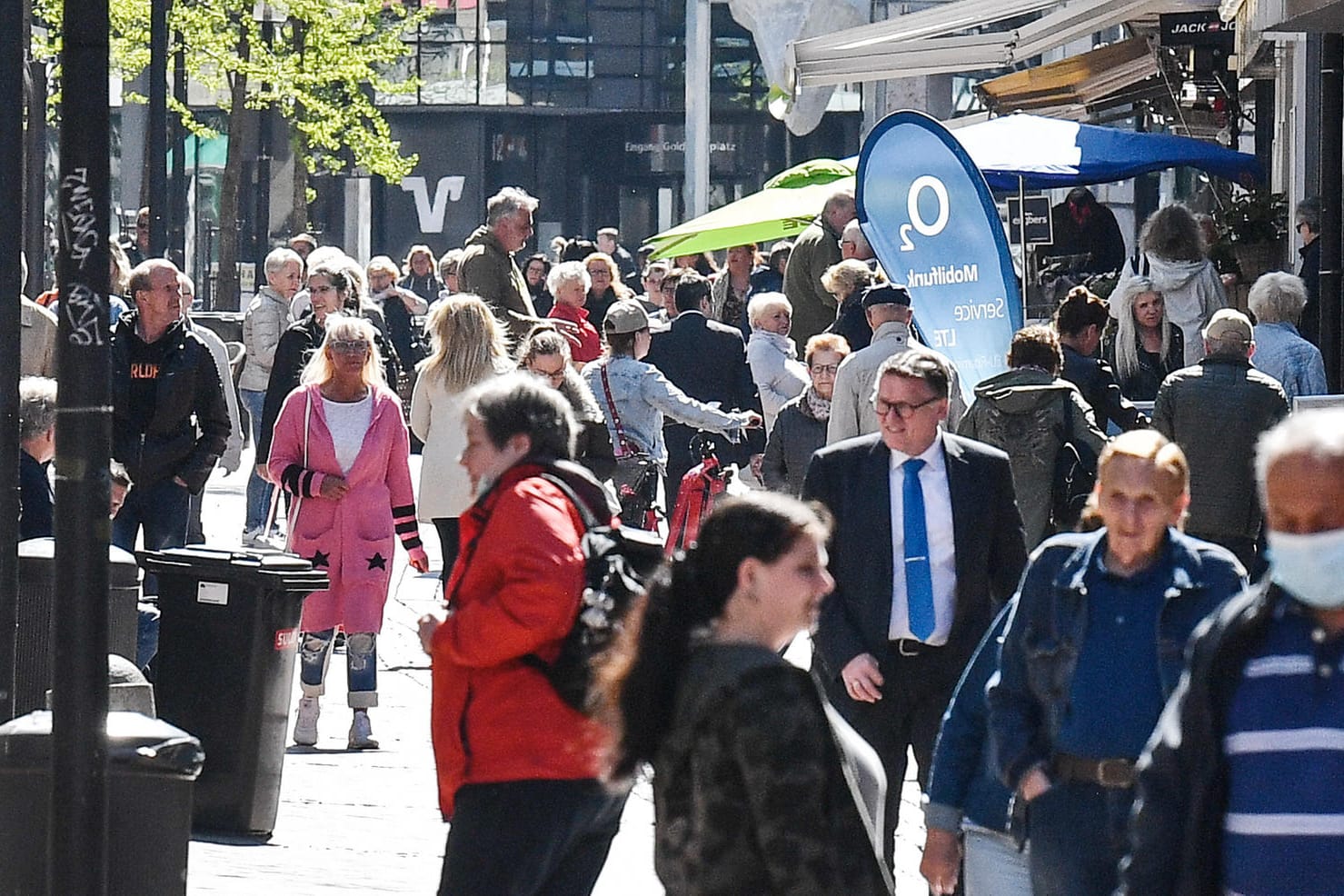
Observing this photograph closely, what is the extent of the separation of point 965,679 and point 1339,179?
8.52 metres

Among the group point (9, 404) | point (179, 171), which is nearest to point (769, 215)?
point (179, 171)

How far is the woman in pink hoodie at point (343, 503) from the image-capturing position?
10.1 metres

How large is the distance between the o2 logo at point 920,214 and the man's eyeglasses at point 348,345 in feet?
8.57

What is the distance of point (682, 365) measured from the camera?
14.4 m

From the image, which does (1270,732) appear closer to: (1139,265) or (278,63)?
(1139,265)

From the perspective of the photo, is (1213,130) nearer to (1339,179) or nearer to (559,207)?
(1339,179)

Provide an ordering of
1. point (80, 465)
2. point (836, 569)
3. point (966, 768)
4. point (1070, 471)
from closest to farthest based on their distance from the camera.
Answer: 1. point (966, 768)
2. point (80, 465)
3. point (836, 569)
4. point (1070, 471)

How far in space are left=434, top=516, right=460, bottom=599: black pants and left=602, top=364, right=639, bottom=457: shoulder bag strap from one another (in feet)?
7.19

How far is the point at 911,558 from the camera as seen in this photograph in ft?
22.6

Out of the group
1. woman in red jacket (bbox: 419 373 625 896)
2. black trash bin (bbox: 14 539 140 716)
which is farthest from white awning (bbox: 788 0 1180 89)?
woman in red jacket (bbox: 419 373 625 896)

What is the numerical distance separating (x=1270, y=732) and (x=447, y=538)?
760cm

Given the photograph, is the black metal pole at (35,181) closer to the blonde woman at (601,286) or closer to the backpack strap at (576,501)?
the blonde woman at (601,286)

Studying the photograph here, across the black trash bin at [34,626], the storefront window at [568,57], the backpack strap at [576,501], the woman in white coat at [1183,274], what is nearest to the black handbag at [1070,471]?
the black trash bin at [34,626]

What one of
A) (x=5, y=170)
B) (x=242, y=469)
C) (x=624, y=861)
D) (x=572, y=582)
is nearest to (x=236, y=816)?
(x=624, y=861)
